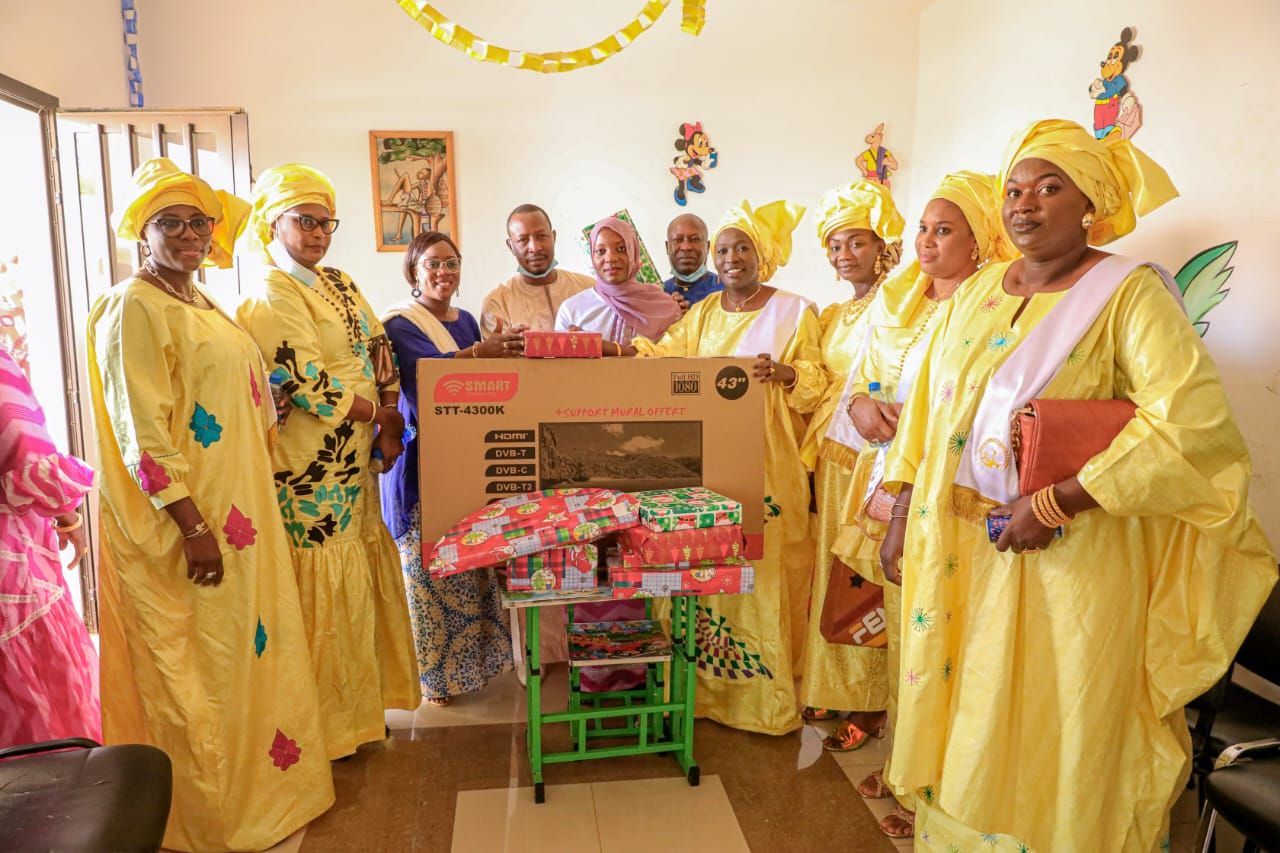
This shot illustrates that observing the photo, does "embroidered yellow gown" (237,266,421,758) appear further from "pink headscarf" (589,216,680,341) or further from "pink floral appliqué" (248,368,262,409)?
"pink headscarf" (589,216,680,341)

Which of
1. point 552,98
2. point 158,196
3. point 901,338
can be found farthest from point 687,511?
point 552,98

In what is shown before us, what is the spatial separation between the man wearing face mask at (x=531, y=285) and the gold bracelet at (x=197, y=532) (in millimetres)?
1533

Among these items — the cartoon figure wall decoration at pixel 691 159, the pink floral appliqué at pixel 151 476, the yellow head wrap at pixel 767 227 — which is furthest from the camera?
the cartoon figure wall decoration at pixel 691 159

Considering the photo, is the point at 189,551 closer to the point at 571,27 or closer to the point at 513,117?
the point at 513,117

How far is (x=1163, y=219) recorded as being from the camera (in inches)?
97.8

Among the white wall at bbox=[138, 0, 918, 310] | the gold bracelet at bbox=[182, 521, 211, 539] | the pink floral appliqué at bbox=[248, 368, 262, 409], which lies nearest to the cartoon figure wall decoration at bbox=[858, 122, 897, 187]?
the white wall at bbox=[138, 0, 918, 310]

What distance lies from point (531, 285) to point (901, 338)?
1725mm

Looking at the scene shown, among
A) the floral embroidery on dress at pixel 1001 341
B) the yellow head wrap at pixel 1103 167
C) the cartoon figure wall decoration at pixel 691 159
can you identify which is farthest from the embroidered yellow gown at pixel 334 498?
the cartoon figure wall decoration at pixel 691 159

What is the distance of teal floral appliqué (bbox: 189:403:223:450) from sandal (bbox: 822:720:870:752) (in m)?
2.06

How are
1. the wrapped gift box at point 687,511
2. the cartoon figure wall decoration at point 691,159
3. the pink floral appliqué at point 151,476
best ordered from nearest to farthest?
the pink floral appliqué at point 151,476
the wrapped gift box at point 687,511
the cartoon figure wall decoration at point 691,159

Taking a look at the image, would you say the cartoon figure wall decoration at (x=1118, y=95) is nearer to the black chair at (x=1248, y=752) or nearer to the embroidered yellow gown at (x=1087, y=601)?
the embroidered yellow gown at (x=1087, y=601)

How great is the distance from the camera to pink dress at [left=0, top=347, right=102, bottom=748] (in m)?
2.02

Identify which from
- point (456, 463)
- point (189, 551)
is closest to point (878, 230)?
point (456, 463)

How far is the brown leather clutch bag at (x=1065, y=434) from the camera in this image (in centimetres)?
156
